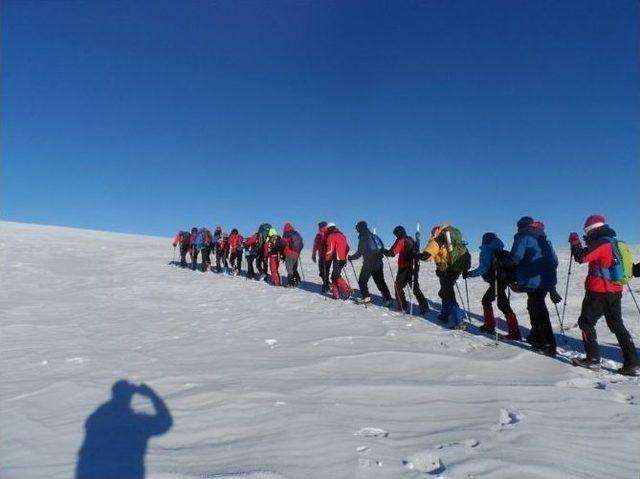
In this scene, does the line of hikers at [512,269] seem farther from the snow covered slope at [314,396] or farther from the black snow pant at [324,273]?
the snow covered slope at [314,396]

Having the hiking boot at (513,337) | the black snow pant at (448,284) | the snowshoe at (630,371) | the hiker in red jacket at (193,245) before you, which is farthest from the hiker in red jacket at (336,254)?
the hiker in red jacket at (193,245)

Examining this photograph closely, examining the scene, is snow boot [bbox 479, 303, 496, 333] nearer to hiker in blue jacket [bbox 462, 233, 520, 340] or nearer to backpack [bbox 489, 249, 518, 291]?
hiker in blue jacket [bbox 462, 233, 520, 340]

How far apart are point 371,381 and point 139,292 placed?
9204 mm

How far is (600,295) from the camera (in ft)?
19.7

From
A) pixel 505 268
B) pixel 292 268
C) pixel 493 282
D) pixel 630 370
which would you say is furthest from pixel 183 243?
pixel 630 370

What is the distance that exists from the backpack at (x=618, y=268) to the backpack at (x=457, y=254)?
2.88 metres

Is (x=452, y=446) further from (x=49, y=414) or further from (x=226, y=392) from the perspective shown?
(x=49, y=414)

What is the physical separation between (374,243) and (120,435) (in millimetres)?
7813

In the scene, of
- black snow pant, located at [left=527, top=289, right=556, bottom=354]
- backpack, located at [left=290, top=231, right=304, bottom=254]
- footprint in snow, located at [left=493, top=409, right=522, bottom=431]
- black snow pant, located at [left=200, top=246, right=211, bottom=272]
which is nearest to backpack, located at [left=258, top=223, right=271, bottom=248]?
backpack, located at [left=290, top=231, right=304, bottom=254]

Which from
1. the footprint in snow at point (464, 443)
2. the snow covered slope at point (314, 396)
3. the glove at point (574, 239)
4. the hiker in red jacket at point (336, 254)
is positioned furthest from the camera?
the hiker in red jacket at point (336, 254)

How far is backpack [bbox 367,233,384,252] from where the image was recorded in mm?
10773

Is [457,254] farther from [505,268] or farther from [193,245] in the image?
[193,245]

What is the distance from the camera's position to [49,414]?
421 centimetres

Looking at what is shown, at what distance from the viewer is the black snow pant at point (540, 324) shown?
22.5 ft
